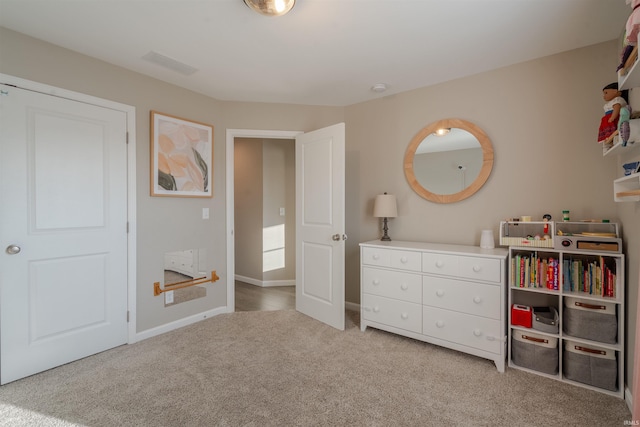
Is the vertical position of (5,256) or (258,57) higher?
(258,57)

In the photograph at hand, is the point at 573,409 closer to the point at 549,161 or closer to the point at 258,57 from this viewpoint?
the point at 549,161

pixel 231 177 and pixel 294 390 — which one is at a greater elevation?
pixel 231 177

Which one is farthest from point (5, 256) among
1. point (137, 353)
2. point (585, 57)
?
point (585, 57)

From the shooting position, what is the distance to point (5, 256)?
206 centimetres

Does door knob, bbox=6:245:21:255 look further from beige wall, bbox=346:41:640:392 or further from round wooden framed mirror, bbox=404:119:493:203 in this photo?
round wooden framed mirror, bbox=404:119:493:203

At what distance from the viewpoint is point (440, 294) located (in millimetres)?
2467

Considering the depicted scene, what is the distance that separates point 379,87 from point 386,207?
1188 millimetres

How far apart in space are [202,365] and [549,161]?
311 cm

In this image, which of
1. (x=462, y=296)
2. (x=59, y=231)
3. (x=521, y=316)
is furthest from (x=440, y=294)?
(x=59, y=231)

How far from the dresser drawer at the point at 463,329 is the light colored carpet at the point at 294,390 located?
0.15m

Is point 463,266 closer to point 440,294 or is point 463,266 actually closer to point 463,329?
point 440,294

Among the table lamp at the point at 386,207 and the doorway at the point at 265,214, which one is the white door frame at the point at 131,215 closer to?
the doorway at the point at 265,214

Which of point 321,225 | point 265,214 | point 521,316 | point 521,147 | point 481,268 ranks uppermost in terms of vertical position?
point 521,147

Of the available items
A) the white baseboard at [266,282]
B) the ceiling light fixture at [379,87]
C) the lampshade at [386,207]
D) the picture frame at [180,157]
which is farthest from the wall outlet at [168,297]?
the ceiling light fixture at [379,87]
